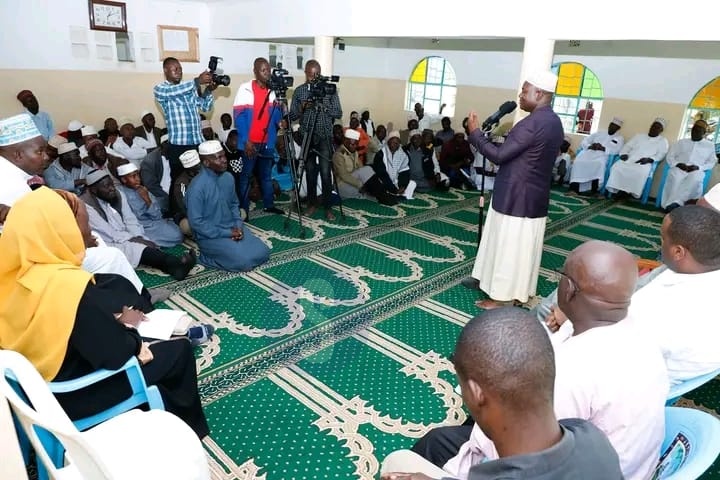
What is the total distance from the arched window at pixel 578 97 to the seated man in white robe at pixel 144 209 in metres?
6.38

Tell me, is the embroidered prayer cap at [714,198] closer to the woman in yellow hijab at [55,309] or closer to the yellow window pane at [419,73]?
the woman in yellow hijab at [55,309]

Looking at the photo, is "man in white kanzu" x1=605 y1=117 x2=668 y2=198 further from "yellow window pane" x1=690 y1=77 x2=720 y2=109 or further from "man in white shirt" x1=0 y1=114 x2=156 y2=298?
"man in white shirt" x1=0 y1=114 x2=156 y2=298

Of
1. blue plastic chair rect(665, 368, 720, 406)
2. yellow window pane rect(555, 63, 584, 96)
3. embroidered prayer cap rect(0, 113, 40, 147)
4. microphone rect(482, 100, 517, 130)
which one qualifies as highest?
yellow window pane rect(555, 63, 584, 96)

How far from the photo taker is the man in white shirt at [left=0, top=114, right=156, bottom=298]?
2.54m

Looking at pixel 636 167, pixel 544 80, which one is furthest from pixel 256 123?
pixel 636 167

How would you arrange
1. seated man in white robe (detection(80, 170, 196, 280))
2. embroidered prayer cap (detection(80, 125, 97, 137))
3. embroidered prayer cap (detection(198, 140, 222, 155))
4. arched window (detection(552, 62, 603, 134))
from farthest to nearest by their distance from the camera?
arched window (detection(552, 62, 603, 134))
embroidered prayer cap (detection(80, 125, 97, 137))
embroidered prayer cap (detection(198, 140, 222, 155))
seated man in white robe (detection(80, 170, 196, 280))

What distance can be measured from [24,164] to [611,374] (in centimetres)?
300

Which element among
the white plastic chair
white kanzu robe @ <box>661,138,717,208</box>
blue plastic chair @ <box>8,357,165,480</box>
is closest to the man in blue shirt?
blue plastic chair @ <box>8,357,165,480</box>

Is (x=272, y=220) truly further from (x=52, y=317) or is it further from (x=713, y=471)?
(x=713, y=471)

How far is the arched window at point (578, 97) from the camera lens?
7.68 m

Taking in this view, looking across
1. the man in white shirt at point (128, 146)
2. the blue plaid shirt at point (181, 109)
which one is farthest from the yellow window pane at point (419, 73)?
the blue plaid shirt at point (181, 109)

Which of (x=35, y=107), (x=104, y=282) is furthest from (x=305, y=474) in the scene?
(x=35, y=107)

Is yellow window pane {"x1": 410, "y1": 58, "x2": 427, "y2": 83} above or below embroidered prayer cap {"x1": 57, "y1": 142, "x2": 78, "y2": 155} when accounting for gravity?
above

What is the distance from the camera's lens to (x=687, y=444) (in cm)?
130
